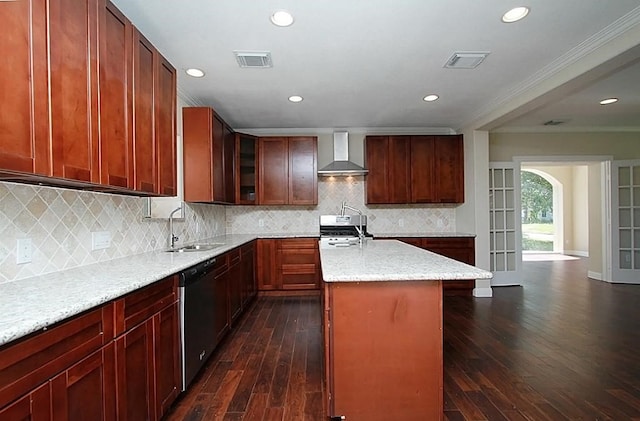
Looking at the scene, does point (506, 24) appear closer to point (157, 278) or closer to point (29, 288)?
point (157, 278)

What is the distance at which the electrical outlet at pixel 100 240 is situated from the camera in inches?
79.4

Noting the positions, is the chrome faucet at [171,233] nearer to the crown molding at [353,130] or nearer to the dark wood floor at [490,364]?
the dark wood floor at [490,364]

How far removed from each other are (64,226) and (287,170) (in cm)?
318

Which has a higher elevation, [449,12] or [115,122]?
[449,12]

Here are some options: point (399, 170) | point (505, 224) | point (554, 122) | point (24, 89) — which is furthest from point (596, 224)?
point (24, 89)

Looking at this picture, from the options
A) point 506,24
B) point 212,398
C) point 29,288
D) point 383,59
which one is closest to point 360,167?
point 383,59

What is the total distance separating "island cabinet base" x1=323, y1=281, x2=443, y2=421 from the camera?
5.70ft

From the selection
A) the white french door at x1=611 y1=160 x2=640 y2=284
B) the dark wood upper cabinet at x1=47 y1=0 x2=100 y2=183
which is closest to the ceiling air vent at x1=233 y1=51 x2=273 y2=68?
the dark wood upper cabinet at x1=47 y1=0 x2=100 y2=183

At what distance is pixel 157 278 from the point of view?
1.70 meters

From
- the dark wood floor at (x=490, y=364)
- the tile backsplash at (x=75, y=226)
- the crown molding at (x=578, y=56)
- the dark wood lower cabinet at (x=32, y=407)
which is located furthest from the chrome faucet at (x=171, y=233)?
the crown molding at (x=578, y=56)

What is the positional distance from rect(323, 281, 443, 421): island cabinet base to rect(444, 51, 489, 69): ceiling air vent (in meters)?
2.05

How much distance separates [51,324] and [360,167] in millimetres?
4235

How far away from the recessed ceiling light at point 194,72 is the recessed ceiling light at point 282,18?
1086 mm

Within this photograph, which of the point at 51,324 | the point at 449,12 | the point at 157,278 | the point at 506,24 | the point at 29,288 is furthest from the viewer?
the point at 506,24
